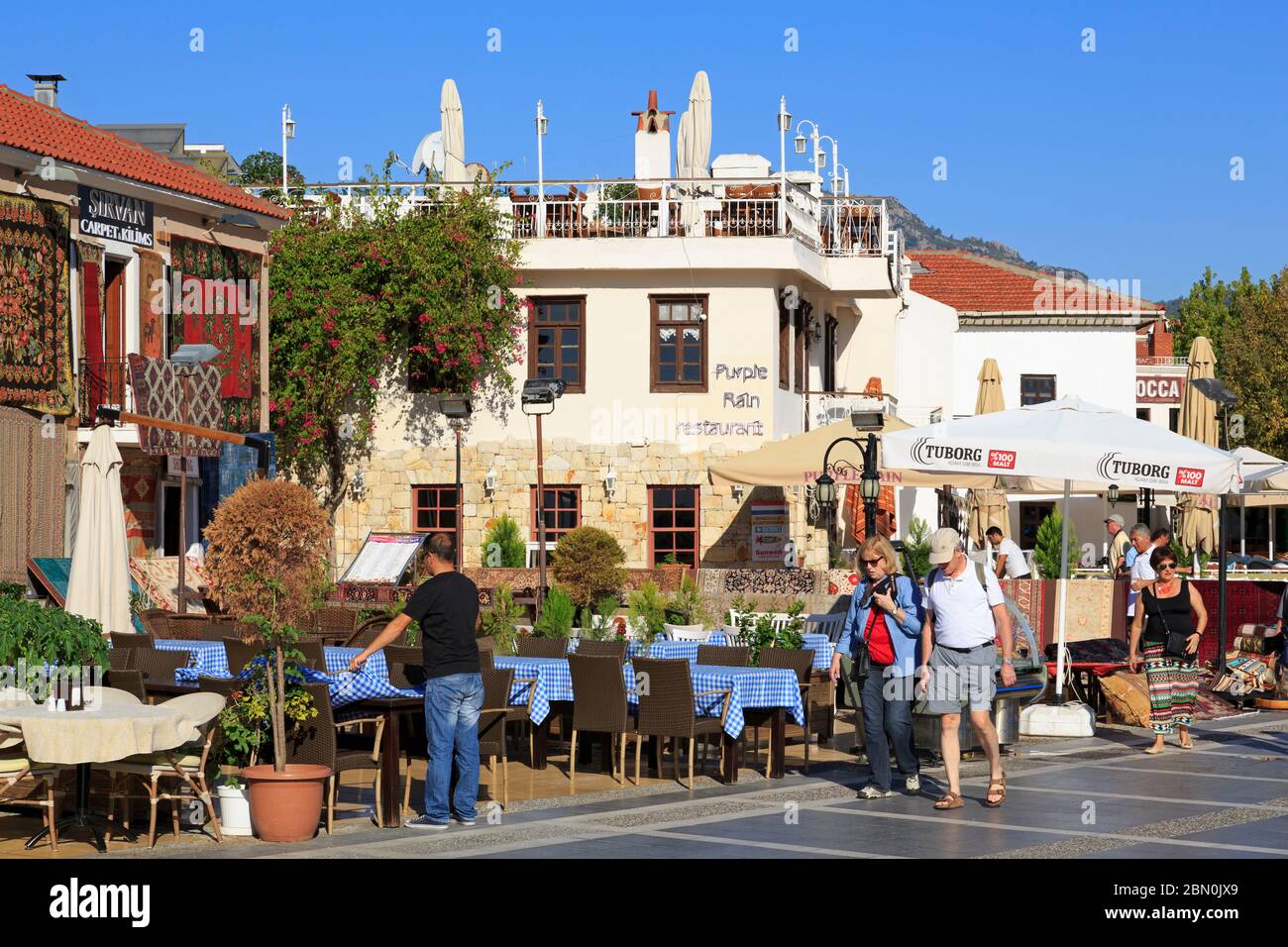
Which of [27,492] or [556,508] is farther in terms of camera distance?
[556,508]

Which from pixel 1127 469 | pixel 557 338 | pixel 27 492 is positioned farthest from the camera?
pixel 557 338

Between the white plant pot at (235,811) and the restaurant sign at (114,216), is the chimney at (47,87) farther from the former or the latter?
the white plant pot at (235,811)

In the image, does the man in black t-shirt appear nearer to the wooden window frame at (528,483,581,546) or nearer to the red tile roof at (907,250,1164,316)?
the wooden window frame at (528,483,581,546)

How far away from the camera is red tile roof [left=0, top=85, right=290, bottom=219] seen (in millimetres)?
23156

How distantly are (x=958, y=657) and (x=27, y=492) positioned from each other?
13.7 metres

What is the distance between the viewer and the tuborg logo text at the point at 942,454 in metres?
16.1

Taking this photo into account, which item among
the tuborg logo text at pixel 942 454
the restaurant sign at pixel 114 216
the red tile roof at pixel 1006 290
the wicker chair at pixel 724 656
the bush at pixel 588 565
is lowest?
the wicker chair at pixel 724 656

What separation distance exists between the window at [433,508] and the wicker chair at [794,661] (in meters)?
17.3

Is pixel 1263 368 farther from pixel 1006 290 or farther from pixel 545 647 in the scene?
pixel 545 647

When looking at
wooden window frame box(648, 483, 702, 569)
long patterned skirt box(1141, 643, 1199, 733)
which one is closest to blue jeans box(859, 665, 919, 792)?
long patterned skirt box(1141, 643, 1199, 733)

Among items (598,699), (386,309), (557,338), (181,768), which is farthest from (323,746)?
(557,338)

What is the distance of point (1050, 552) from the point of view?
31.3 metres

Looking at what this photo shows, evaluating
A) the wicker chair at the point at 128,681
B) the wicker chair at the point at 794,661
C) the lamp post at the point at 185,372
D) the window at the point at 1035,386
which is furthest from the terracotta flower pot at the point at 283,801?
the window at the point at 1035,386

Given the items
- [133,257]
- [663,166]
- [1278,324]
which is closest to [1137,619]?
[133,257]
